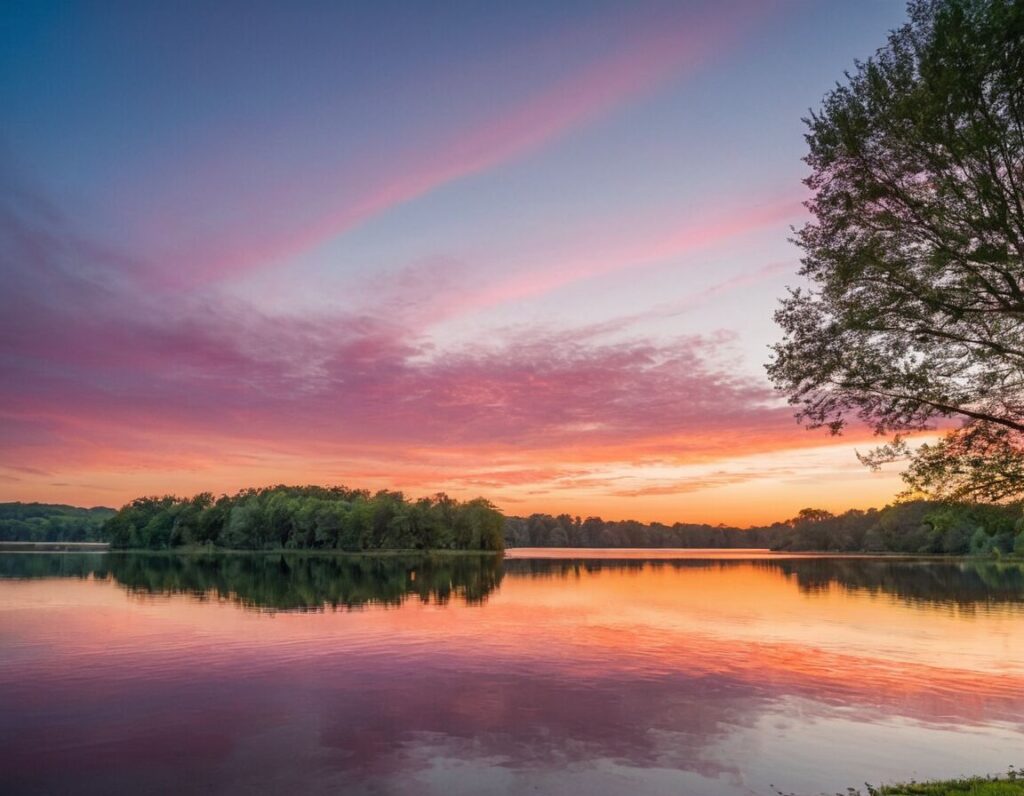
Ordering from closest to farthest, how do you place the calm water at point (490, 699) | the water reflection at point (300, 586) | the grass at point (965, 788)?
the grass at point (965, 788)
the calm water at point (490, 699)
the water reflection at point (300, 586)

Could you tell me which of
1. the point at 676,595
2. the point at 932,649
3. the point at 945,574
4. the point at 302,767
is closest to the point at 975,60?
the point at 302,767

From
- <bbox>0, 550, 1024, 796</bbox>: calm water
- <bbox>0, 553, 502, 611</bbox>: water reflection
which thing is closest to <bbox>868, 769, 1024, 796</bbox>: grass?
<bbox>0, 550, 1024, 796</bbox>: calm water

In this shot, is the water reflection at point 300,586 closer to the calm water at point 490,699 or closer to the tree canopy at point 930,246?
the calm water at point 490,699

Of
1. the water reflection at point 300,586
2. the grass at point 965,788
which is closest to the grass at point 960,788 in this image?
the grass at point 965,788

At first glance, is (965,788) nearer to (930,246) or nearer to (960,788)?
(960,788)

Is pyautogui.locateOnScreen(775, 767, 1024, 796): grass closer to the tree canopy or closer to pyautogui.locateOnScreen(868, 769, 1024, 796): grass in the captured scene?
pyautogui.locateOnScreen(868, 769, 1024, 796): grass

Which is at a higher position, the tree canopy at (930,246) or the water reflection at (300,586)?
the tree canopy at (930,246)

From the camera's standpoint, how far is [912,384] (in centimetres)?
1972

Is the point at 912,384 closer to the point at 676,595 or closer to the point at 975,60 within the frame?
the point at 975,60

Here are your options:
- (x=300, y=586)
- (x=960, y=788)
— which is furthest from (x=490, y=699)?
(x=300, y=586)

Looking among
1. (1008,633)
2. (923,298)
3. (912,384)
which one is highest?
(923,298)

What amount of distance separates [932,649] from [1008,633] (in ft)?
41.7

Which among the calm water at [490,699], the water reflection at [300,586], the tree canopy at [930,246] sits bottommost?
the calm water at [490,699]

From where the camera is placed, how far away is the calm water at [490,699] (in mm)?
19859
